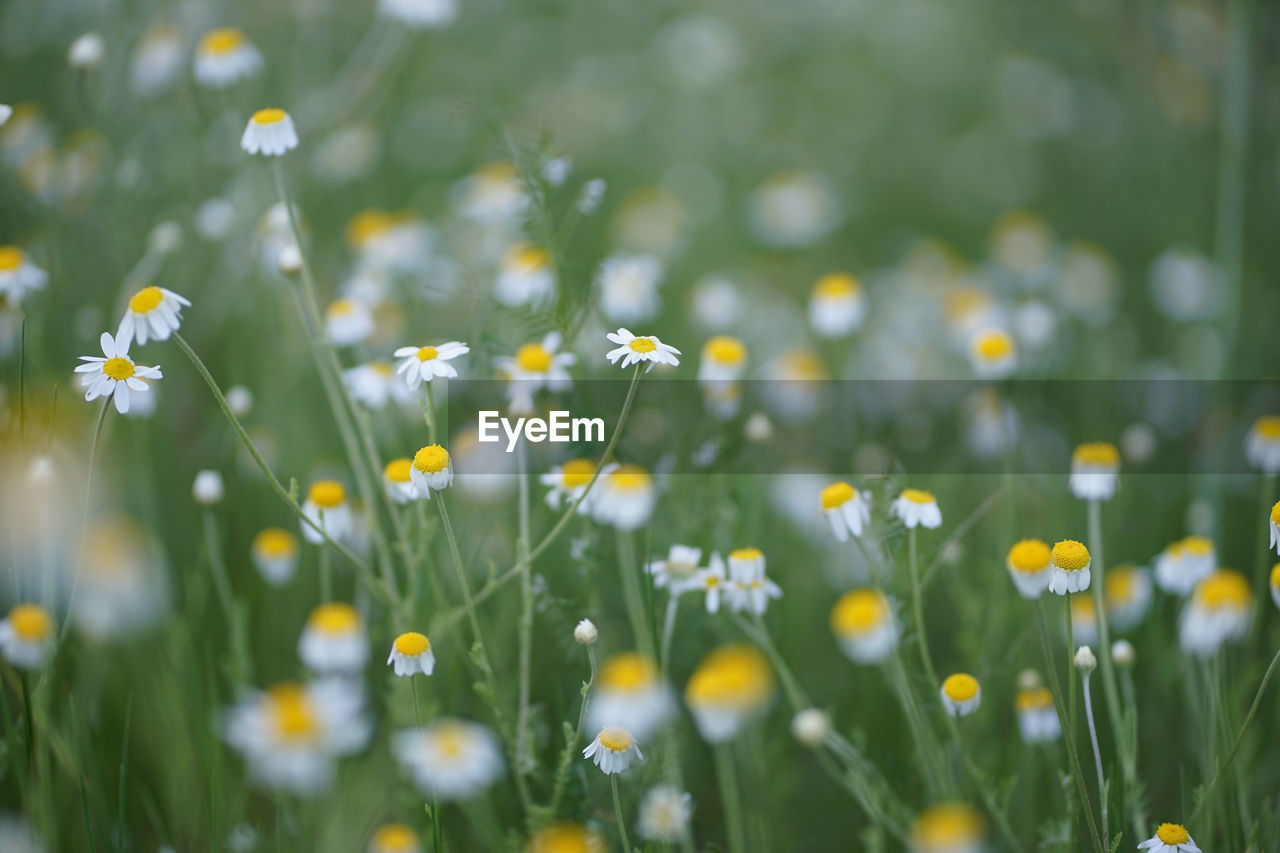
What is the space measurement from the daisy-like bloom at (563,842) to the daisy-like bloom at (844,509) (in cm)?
55

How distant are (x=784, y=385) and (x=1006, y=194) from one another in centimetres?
220

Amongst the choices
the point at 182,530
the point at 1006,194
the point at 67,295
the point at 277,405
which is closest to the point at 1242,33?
the point at 1006,194

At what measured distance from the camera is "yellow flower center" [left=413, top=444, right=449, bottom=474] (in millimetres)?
1181

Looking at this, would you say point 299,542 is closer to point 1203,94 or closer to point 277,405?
point 277,405

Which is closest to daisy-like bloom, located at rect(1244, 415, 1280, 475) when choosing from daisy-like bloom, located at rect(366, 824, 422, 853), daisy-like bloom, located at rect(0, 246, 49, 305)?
daisy-like bloom, located at rect(366, 824, 422, 853)

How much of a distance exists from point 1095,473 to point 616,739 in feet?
3.05

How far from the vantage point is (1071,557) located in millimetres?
1172

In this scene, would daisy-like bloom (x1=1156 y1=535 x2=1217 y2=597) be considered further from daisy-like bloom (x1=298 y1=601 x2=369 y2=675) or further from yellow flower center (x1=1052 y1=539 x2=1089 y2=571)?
daisy-like bloom (x1=298 y1=601 x2=369 y2=675)

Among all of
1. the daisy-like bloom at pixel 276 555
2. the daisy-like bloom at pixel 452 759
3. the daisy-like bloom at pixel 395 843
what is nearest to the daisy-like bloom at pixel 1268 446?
the daisy-like bloom at pixel 452 759

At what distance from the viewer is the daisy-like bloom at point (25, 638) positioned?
1.40 metres

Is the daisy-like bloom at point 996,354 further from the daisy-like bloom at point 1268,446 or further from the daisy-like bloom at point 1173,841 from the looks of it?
the daisy-like bloom at point 1173,841

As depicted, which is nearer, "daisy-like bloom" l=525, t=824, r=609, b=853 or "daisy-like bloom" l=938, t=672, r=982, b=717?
"daisy-like bloom" l=525, t=824, r=609, b=853

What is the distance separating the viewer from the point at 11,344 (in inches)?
74.7

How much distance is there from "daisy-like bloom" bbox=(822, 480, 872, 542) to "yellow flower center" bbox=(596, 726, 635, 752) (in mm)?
433
